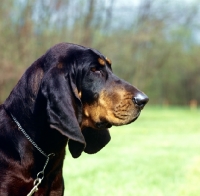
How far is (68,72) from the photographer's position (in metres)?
3.53

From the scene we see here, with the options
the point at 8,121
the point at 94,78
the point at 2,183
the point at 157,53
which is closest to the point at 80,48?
the point at 94,78

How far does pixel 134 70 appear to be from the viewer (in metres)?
47.3

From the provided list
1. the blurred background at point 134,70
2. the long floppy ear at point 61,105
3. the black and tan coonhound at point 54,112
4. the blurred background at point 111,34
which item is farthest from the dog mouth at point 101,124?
the blurred background at point 111,34

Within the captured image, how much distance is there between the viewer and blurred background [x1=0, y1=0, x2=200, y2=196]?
7.83m

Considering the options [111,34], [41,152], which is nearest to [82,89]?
[41,152]

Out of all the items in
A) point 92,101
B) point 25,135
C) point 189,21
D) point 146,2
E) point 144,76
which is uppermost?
point 92,101

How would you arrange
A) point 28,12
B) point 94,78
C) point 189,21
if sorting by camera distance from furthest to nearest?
point 189,21 < point 28,12 < point 94,78

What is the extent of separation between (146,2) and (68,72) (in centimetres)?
3197

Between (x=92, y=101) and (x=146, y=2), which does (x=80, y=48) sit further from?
(x=146, y=2)

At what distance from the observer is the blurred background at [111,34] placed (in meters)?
22.7

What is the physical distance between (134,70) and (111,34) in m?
16.8

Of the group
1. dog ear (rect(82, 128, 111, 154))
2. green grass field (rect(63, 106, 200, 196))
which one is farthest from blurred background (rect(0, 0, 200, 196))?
dog ear (rect(82, 128, 111, 154))

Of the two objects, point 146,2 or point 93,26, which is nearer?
point 93,26

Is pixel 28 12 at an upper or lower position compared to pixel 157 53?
upper
